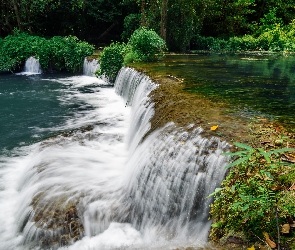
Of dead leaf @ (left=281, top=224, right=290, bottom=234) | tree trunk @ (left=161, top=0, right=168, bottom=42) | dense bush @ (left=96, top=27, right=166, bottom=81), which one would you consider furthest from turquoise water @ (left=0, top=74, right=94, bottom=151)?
tree trunk @ (left=161, top=0, right=168, bottom=42)

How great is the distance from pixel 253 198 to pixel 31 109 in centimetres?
1028

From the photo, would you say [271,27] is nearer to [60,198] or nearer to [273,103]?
[273,103]

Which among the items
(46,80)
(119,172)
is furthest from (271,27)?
(119,172)

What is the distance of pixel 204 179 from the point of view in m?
3.83

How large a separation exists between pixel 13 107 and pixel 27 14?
1455 centimetres

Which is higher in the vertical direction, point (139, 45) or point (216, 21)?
point (216, 21)

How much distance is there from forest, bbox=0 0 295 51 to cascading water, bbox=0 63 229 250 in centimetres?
1406

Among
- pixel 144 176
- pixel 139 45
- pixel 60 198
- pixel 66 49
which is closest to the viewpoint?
pixel 144 176

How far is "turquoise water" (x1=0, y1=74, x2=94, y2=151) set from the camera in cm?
884

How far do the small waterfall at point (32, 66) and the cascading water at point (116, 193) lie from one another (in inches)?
511

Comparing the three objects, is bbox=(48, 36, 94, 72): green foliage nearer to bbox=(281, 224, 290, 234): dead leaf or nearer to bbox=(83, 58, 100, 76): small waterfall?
bbox=(83, 58, 100, 76): small waterfall

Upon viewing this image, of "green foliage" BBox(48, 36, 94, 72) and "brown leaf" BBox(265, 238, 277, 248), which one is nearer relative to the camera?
"brown leaf" BBox(265, 238, 277, 248)

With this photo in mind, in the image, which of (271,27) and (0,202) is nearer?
(0,202)

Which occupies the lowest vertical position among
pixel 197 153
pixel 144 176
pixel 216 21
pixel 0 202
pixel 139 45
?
pixel 0 202
